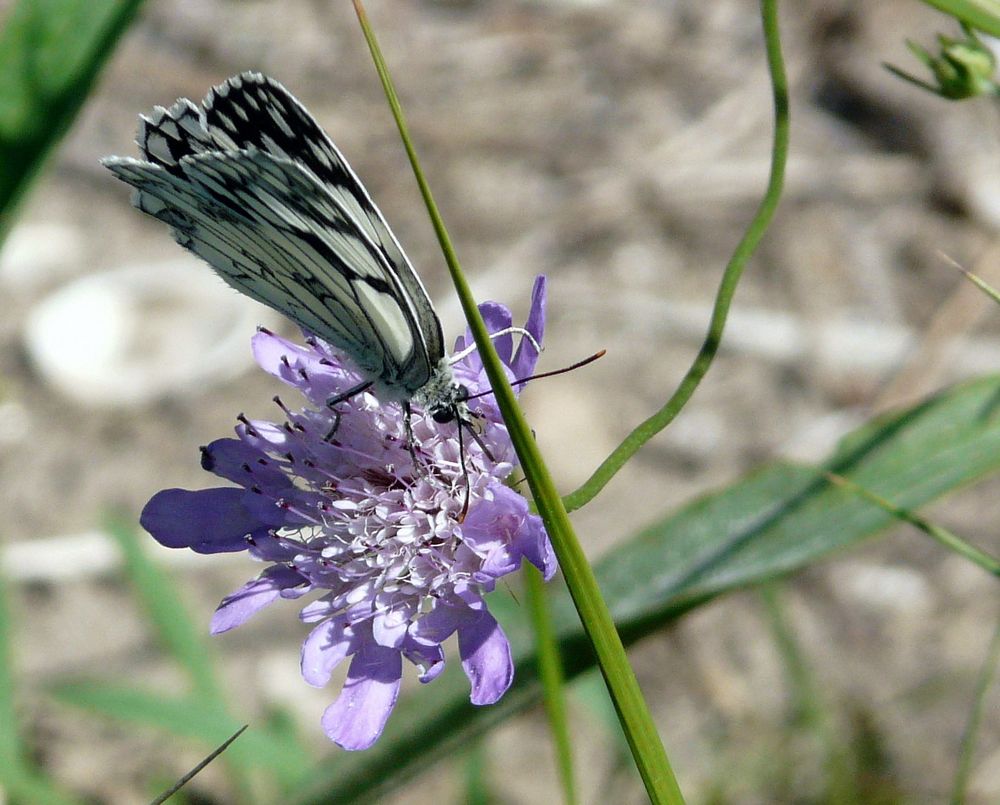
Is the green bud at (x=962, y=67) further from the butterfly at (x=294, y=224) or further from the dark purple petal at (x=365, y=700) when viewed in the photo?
the dark purple petal at (x=365, y=700)

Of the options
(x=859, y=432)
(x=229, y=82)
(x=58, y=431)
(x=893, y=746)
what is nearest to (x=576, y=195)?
(x=58, y=431)

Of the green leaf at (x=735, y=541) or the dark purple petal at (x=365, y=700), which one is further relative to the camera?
the green leaf at (x=735, y=541)

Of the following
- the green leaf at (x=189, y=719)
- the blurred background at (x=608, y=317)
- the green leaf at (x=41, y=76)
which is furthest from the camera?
the blurred background at (x=608, y=317)

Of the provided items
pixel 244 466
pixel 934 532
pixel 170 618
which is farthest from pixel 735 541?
pixel 170 618

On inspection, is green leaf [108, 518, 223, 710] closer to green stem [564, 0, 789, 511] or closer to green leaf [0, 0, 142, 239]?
green leaf [0, 0, 142, 239]

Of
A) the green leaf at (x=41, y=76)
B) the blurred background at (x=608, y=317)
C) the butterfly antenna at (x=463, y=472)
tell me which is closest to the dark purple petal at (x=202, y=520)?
the butterfly antenna at (x=463, y=472)

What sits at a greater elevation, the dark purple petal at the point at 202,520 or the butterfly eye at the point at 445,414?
the butterfly eye at the point at 445,414

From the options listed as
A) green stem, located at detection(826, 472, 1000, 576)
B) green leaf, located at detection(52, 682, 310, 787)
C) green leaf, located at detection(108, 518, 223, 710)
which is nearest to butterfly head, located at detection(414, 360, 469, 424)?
green stem, located at detection(826, 472, 1000, 576)
